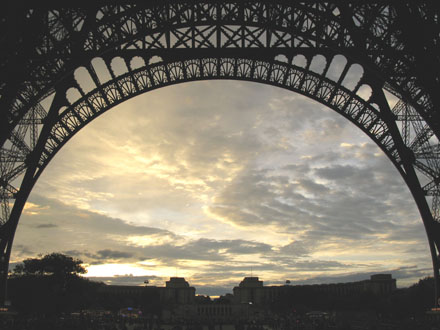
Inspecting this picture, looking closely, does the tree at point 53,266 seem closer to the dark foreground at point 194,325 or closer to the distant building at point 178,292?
the dark foreground at point 194,325

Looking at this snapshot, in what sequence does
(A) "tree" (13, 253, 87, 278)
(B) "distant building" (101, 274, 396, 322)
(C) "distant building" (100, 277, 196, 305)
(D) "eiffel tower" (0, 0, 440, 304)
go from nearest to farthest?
(D) "eiffel tower" (0, 0, 440, 304), (A) "tree" (13, 253, 87, 278), (B) "distant building" (101, 274, 396, 322), (C) "distant building" (100, 277, 196, 305)

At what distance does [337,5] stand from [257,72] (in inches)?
458

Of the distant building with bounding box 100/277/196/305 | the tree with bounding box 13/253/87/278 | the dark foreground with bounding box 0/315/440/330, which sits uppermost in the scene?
the distant building with bounding box 100/277/196/305

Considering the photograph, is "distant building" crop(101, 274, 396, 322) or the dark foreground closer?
the dark foreground

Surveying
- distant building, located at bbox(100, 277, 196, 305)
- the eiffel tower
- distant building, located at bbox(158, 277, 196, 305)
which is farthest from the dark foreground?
distant building, located at bbox(158, 277, 196, 305)

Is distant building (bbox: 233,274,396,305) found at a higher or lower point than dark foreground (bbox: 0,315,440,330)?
higher

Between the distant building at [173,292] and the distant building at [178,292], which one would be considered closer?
the distant building at [173,292]

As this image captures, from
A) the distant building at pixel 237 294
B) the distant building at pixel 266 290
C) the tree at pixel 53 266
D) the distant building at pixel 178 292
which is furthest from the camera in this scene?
the distant building at pixel 178 292

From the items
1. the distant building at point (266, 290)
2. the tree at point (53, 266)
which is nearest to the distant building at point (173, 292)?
the distant building at point (266, 290)

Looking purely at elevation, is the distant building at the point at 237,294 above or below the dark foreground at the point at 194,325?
above

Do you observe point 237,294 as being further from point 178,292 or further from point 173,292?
point 173,292

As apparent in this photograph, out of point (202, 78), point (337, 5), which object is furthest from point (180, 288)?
point (337, 5)

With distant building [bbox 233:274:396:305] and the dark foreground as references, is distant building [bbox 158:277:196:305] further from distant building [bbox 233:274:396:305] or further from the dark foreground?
the dark foreground

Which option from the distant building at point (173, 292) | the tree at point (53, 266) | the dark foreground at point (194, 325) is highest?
the distant building at point (173, 292)
